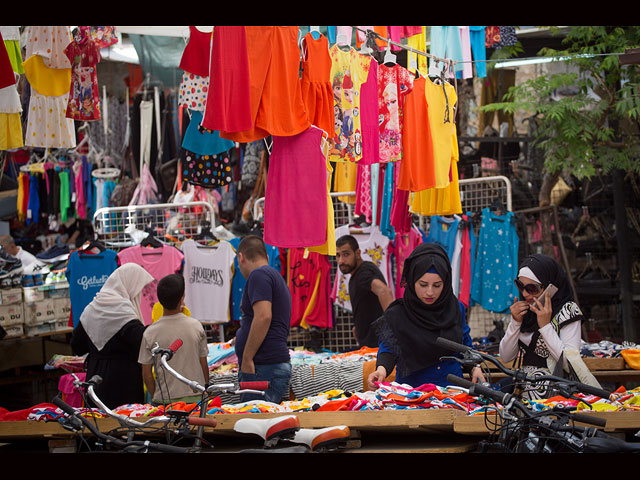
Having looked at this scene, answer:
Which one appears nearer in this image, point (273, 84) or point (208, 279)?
point (273, 84)

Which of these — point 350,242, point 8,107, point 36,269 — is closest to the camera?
point 8,107

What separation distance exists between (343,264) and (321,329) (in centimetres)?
157

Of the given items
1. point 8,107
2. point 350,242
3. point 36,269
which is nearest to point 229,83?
point 8,107

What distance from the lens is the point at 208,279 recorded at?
798cm

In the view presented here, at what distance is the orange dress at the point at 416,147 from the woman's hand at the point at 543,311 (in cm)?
139

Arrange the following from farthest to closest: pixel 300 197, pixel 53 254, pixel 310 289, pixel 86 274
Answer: pixel 53 254
pixel 310 289
pixel 86 274
pixel 300 197

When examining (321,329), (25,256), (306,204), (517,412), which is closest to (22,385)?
(25,256)

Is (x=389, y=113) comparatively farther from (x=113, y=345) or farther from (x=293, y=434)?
(x=293, y=434)

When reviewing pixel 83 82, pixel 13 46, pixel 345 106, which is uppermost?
pixel 13 46

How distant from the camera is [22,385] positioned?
912 cm

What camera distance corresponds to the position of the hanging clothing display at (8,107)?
14.4ft

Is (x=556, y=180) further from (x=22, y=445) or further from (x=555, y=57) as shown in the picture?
(x=22, y=445)

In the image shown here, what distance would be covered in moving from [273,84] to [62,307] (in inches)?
206

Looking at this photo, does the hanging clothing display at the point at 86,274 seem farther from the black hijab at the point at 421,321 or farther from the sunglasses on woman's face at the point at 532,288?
the sunglasses on woman's face at the point at 532,288
